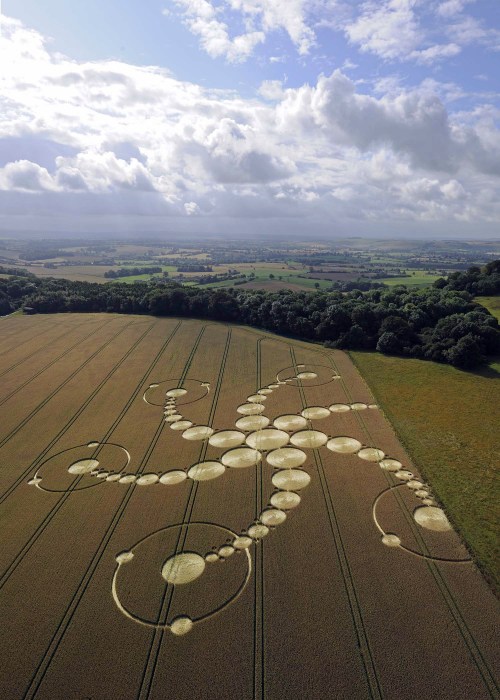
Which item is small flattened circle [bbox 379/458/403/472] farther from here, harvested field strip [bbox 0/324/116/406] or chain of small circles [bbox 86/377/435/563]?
harvested field strip [bbox 0/324/116/406]

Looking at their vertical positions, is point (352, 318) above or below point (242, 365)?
above

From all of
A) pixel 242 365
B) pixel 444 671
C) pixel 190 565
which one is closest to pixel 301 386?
pixel 242 365

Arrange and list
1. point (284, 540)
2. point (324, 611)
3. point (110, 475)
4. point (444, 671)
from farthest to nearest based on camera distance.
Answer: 1. point (110, 475)
2. point (284, 540)
3. point (324, 611)
4. point (444, 671)

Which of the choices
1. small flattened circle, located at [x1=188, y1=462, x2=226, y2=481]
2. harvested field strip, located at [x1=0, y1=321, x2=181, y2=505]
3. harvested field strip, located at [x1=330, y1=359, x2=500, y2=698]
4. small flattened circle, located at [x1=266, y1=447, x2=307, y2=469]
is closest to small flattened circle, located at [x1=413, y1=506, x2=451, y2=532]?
harvested field strip, located at [x1=330, y1=359, x2=500, y2=698]

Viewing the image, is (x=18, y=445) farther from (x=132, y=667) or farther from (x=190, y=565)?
(x=132, y=667)

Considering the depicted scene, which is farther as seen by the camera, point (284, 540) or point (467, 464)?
point (467, 464)

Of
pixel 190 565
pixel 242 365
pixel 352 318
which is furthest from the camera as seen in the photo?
pixel 352 318
